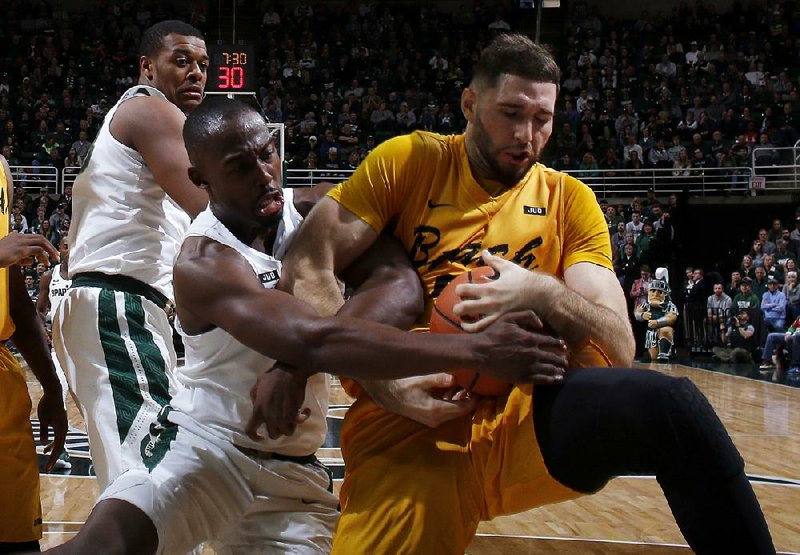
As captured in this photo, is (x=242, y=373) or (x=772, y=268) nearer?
(x=242, y=373)

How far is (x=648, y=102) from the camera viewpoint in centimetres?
2114

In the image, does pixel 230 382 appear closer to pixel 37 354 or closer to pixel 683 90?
pixel 37 354

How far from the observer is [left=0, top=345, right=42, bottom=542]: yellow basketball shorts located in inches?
138

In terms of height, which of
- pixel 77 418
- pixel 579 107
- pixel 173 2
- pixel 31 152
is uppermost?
pixel 173 2

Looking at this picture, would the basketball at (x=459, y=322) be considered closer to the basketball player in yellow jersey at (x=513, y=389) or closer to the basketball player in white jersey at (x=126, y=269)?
the basketball player in yellow jersey at (x=513, y=389)

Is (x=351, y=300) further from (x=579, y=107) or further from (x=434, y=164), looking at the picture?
(x=579, y=107)

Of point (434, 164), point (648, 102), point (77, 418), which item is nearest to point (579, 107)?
point (648, 102)

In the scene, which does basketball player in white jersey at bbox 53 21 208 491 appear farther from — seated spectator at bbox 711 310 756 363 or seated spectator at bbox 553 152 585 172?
seated spectator at bbox 553 152 585 172

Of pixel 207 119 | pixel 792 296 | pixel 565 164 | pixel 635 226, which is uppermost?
pixel 207 119

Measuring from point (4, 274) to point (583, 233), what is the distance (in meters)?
2.29

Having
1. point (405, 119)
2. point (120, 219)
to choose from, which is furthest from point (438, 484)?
point (405, 119)

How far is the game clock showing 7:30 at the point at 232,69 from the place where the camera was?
44.4 ft

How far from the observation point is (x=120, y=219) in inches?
137

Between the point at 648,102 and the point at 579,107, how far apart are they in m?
1.52
